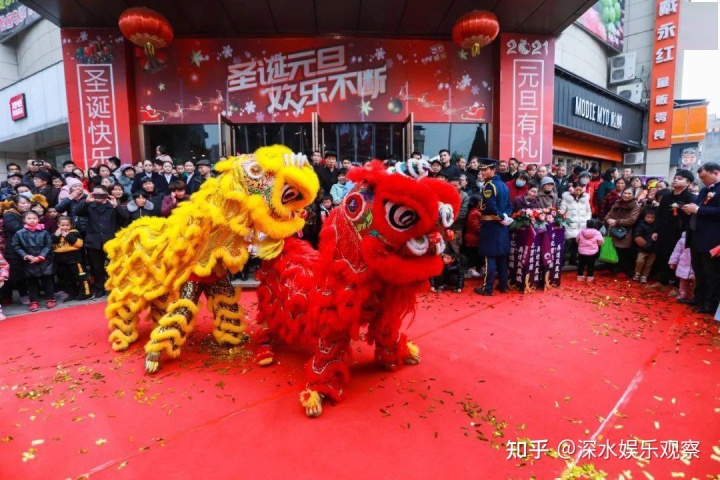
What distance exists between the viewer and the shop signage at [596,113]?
1075 centimetres

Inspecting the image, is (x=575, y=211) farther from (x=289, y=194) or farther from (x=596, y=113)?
(x=596, y=113)

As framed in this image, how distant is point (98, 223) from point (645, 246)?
694 centimetres

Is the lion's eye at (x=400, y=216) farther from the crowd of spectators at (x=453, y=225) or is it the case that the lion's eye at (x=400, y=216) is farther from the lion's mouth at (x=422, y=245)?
the crowd of spectators at (x=453, y=225)

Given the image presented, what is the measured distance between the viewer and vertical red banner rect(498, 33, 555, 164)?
22.9 feet

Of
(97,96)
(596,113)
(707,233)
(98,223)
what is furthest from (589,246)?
(596,113)

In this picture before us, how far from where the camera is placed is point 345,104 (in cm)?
709

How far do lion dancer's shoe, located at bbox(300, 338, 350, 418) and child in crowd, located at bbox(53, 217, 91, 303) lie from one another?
3.91m

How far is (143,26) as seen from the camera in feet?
17.5

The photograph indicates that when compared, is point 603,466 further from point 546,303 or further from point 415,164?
point 546,303

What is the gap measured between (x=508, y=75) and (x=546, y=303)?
469 centimetres

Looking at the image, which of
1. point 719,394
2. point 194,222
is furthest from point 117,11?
point 719,394

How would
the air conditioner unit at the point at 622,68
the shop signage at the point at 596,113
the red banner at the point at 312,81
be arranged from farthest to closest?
the air conditioner unit at the point at 622,68 < the shop signage at the point at 596,113 < the red banner at the point at 312,81

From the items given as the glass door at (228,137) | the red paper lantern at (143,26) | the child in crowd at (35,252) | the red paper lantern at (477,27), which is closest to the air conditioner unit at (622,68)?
the red paper lantern at (477,27)

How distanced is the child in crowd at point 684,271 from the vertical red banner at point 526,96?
3172 millimetres
